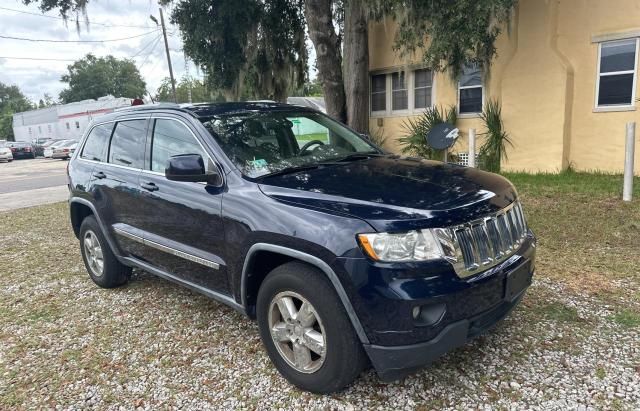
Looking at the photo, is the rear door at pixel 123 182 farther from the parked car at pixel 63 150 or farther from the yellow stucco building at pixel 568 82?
the parked car at pixel 63 150

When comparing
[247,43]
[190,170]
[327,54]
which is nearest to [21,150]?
[247,43]

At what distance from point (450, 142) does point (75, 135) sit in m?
44.3

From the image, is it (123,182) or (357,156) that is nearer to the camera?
(357,156)

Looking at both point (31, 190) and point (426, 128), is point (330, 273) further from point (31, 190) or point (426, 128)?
point (31, 190)

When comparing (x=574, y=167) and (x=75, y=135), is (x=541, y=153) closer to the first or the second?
(x=574, y=167)

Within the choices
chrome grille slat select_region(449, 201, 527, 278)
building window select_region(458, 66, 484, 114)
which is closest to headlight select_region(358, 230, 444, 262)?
chrome grille slat select_region(449, 201, 527, 278)

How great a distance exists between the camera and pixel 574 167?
33.1 feet

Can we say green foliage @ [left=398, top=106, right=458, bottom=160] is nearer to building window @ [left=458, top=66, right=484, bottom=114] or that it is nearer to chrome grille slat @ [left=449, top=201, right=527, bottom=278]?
building window @ [left=458, top=66, right=484, bottom=114]

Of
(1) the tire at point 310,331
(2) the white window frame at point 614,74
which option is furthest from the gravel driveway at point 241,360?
(2) the white window frame at point 614,74

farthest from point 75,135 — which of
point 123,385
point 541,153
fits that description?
point 123,385

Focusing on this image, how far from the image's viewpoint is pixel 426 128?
11.5 metres

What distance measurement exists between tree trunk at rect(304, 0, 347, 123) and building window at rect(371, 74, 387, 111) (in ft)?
10.3

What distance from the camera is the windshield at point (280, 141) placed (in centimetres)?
344

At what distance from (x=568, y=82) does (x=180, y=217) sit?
896 centimetres
